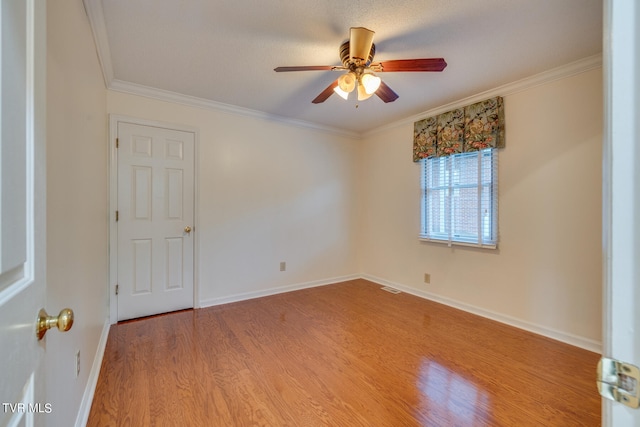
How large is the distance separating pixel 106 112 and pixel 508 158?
4044 mm

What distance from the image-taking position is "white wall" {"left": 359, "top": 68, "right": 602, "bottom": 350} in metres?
2.29

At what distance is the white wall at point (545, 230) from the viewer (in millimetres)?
2289

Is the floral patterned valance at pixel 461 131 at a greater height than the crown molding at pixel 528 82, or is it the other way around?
the crown molding at pixel 528 82

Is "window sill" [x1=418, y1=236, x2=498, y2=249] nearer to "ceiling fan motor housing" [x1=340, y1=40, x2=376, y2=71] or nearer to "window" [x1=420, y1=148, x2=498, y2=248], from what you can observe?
"window" [x1=420, y1=148, x2=498, y2=248]

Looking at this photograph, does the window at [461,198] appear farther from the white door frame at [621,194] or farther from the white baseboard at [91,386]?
the white baseboard at [91,386]

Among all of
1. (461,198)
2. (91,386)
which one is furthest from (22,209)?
(461,198)

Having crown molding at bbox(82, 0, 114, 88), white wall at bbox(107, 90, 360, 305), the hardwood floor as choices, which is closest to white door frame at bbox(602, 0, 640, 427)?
the hardwood floor

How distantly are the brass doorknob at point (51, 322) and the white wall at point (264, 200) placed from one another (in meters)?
2.66

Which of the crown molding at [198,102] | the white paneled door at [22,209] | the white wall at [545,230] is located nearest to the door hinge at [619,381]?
the white paneled door at [22,209]

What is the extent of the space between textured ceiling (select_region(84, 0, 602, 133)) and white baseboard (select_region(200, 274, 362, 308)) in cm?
239

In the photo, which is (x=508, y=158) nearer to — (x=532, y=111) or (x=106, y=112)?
(x=532, y=111)

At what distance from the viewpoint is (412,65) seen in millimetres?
1850

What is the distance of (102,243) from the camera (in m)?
2.38

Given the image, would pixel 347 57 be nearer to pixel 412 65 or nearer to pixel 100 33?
pixel 412 65
